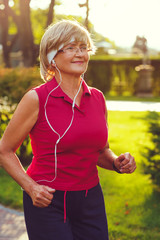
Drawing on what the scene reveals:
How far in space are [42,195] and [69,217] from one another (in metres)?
0.28

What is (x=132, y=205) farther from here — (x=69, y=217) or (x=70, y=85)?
(x=70, y=85)

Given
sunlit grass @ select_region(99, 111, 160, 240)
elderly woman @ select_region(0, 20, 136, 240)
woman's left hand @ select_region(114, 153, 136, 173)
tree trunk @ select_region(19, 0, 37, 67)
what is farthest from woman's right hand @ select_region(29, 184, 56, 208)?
tree trunk @ select_region(19, 0, 37, 67)

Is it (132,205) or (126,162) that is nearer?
(126,162)

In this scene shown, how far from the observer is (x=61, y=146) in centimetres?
216

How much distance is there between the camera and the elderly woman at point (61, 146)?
217 cm

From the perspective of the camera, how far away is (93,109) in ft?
7.63

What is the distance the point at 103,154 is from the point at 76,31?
31.1 inches

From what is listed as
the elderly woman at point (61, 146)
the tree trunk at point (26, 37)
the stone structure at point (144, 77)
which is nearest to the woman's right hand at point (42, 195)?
the elderly woman at point (61, 146)

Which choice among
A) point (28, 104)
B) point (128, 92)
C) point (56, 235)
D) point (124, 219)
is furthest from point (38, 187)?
point (128, 92)

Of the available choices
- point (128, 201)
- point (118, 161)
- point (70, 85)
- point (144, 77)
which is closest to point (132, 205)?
point (128, 201)

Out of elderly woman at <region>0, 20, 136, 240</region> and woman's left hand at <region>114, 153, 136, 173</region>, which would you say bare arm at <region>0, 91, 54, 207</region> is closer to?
elderly woman at <region>0, 20, 136, 240</region>

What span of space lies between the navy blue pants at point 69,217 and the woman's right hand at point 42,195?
10cm

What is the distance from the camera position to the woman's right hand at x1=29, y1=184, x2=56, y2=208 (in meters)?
2.10

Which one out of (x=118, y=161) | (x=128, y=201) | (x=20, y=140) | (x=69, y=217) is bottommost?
(x=128, y=201)
